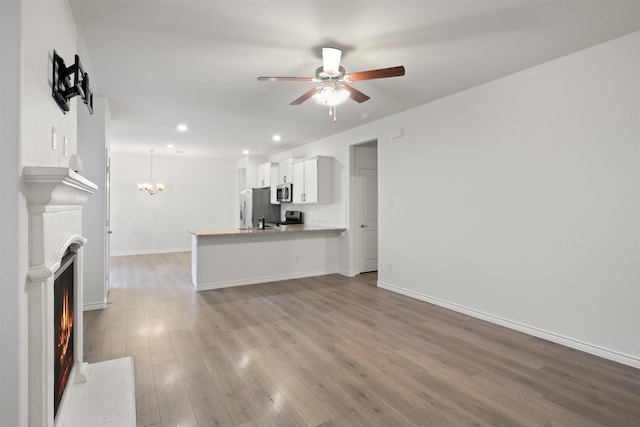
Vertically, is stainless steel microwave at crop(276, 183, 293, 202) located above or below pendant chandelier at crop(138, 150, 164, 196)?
below

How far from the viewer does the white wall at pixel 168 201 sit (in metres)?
8.06

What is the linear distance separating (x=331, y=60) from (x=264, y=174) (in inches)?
222

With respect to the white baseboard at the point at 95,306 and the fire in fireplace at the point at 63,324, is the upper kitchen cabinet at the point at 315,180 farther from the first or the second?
the fire in fireplace at the point at 63,324

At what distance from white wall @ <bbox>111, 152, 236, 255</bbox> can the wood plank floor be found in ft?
15.3

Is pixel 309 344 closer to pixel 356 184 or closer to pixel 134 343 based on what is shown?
pixel 134 343

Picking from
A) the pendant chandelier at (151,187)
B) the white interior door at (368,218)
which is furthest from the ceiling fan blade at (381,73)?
the pendant chandelier at (151,187)

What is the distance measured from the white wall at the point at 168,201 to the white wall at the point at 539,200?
6.30 m

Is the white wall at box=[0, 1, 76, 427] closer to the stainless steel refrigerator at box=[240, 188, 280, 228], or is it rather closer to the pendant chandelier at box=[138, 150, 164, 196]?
the stainless steel refrigerator at box=[240, 188, 280, 228]

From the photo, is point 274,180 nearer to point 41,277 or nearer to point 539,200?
point 539,200

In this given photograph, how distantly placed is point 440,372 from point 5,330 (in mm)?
2540

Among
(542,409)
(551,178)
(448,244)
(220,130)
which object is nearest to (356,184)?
(448,244)

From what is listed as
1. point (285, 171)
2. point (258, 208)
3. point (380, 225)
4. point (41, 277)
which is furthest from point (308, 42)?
point (258, 208)

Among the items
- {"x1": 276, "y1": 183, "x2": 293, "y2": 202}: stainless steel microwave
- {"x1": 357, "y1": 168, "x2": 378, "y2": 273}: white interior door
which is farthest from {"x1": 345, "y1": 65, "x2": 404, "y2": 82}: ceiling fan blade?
{"x1": 276, "y1": 183, "x2": 293, "y2": 202}: stainless steel microwave

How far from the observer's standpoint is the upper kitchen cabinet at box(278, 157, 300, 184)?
6859 millimetres
